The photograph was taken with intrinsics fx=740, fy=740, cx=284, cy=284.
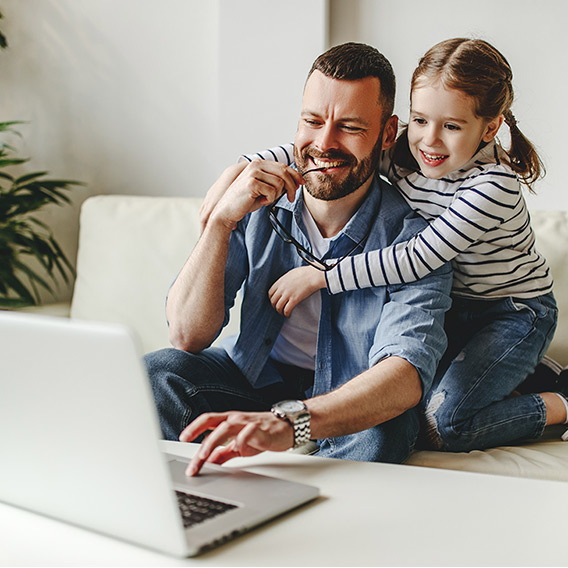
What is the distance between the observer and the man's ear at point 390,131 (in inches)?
59.8

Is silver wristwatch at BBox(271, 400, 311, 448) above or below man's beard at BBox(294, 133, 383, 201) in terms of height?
below

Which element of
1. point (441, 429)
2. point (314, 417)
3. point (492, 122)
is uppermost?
point (492, 122)

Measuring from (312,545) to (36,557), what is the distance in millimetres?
265

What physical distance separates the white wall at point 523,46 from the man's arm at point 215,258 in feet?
3.14

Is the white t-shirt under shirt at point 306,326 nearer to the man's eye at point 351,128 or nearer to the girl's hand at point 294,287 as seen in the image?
the girl's hand at point 294,287

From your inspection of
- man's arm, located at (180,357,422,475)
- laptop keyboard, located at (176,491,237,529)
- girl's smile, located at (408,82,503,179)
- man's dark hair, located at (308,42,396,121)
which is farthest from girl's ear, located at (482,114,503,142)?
laptop keyboard, located at (176,491,237,529)

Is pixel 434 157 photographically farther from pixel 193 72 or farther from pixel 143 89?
pixel 143 89

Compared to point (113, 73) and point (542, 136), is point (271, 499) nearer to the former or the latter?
point (542, 136)

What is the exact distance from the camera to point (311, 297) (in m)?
1.57

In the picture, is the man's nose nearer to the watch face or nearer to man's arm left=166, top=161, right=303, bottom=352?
man's arm left=166, top=161, right=303, bottom=352

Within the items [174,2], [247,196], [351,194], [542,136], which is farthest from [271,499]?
[174,2]

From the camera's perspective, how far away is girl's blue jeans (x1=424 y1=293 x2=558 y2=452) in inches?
57.9

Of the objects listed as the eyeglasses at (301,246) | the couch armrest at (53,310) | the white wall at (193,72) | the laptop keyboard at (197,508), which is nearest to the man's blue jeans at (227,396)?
the eyeglasses at (301,246)

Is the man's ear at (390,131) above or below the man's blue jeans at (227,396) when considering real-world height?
above
